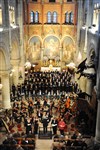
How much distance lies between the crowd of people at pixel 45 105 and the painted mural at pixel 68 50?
4281 mm

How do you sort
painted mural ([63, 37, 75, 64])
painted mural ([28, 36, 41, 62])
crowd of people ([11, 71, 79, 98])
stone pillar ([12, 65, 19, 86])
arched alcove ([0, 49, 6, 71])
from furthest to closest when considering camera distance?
painted mural ([28, 36, 41, 62]), painted mural ([63, 37, 75, 64]), stone pillar ([12, 65, 19, 86]), crowd of people ([11, 71, 79, 98]), arched alcove ([0, 49, 6, 71])

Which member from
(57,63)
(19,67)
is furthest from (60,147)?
(57,63)

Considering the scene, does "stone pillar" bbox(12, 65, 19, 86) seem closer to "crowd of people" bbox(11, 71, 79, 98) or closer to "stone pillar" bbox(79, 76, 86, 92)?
"crowd of people" bbox(11, 71, 79, 98)

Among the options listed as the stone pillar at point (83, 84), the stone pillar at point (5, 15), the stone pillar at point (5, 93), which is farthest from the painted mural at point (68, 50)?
the stone pillar at point (5, 93)

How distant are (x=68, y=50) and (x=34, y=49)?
4752 mm

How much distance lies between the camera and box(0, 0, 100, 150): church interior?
16.0m

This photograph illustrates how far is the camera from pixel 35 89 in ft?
79.9

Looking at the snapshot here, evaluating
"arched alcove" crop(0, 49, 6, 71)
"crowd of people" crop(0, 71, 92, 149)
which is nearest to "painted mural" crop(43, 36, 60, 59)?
"crowd of people" crop(0, 71, 92, 149)

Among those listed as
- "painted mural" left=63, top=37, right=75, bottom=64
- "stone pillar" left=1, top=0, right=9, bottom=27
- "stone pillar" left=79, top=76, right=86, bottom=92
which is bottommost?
"stone pillar" left=79, top=76, right=86, bottom=92

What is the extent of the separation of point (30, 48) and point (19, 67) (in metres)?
6.09

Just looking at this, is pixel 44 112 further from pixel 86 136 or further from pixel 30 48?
pixel 30 48

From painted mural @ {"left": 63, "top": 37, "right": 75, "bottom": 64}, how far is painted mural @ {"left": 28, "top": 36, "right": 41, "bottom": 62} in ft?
11.9

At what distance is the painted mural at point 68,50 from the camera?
33.8 metres

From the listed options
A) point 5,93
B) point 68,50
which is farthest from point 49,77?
point 68,50
